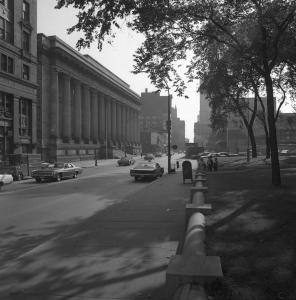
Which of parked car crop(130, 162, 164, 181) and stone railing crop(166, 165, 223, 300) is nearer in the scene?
stone railing crop(166, 165, 223, 300)

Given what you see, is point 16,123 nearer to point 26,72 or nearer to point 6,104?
point 6,104

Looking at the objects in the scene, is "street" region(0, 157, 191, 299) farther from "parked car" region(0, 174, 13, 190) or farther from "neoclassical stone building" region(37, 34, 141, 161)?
"neoclassical stone building" region(37, 34, 141, 161)

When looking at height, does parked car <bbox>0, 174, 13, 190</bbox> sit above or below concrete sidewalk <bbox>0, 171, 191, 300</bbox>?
above

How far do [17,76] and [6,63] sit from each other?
2528 mm

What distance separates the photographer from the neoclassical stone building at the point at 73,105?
68.7m

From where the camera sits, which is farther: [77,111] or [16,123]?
[77,111]

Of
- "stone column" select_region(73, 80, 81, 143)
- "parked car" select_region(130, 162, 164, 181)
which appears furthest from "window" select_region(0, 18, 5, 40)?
"stone column" select_region(73, 80, 81, 143)

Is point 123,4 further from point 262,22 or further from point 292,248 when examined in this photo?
point 292,248

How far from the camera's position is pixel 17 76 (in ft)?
166

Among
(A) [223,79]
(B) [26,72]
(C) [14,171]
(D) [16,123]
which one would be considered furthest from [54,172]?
(B) [26,72]

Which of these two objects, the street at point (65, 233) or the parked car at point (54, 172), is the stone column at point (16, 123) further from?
the street at point (65, 233)

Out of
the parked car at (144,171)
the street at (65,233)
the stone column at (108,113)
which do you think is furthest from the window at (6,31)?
the stone column at (108,113)

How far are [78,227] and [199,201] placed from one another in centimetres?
347

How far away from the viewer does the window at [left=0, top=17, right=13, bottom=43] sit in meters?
48.4
